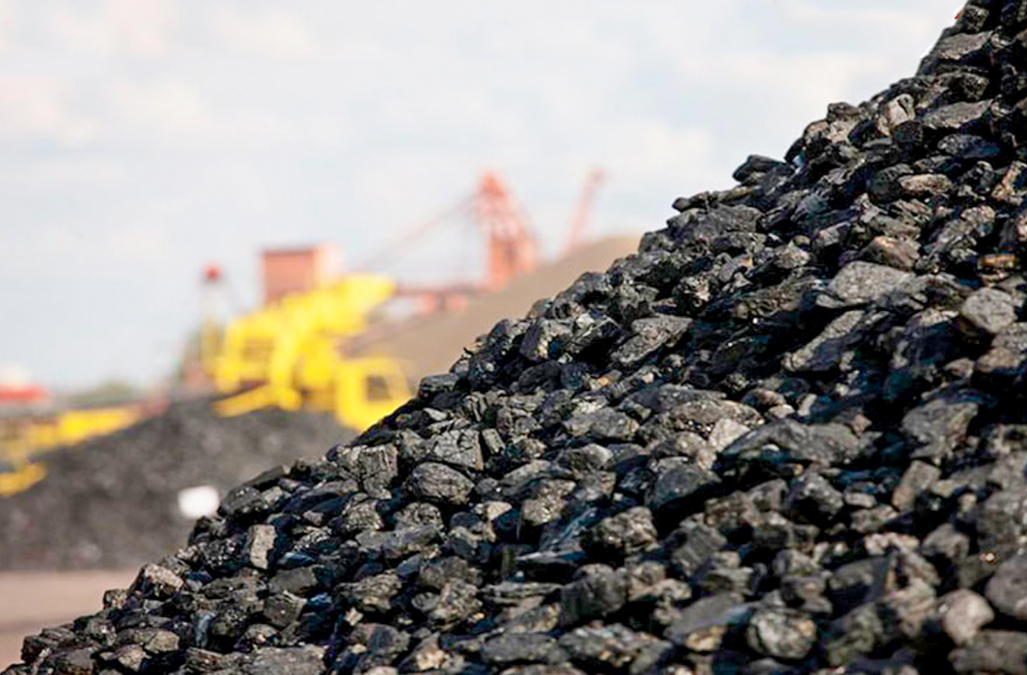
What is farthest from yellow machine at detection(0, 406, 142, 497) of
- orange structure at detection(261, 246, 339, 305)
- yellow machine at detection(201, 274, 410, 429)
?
orange structure at detection(261, 246, 339, 305)

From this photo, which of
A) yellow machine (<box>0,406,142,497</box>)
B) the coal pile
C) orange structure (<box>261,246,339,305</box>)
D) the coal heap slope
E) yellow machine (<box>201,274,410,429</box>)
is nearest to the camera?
the coal heap slope

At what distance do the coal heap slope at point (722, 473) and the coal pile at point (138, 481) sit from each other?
1124cm

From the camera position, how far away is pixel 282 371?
71.3 feet

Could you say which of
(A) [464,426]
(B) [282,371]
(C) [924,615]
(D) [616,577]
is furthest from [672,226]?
(B) [282,371]

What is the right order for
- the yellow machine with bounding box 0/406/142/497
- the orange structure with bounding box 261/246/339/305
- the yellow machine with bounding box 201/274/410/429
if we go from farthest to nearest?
the orange structure with bounding box 261/246/339/305 < the yellow machine with bounding box 0/406/142/497 < the yellow machine with bounding box 201/274/410/429

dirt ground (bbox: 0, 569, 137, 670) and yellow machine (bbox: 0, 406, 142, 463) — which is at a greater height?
yellow machine (bbox: 0, 406, 142, 463)

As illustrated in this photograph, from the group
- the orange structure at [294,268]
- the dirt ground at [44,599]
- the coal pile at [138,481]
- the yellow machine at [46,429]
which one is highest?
the orange structure at [294,268]

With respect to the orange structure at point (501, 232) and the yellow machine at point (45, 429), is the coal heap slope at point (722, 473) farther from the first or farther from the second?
the orange structure at point (501, 232)

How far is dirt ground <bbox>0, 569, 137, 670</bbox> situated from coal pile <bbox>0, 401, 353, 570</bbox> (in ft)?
1.41

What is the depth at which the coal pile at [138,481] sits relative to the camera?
56.3 feet

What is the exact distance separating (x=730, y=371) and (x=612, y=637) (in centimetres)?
139

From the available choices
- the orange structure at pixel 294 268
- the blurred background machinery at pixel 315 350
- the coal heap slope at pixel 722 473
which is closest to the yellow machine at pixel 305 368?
the blurred background machinery at pixel 315 350

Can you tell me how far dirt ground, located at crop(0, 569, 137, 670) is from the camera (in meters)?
12.1

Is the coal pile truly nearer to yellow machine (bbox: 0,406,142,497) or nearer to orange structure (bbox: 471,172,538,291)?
yellow machine (bbox: 0,406,142,497)
